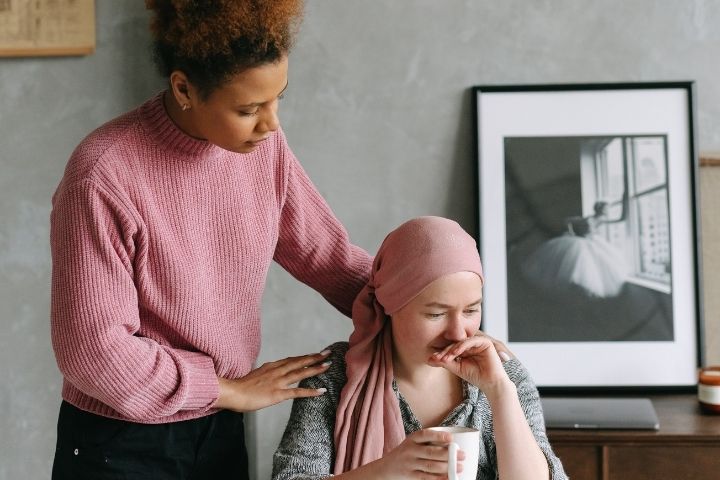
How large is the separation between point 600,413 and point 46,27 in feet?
5.88

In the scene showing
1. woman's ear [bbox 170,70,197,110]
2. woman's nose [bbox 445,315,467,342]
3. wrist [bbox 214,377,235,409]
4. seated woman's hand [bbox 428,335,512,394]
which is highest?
woman's ear [bbox 170,70,197,110]

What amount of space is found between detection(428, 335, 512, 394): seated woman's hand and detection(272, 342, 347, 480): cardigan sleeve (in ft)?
0.67

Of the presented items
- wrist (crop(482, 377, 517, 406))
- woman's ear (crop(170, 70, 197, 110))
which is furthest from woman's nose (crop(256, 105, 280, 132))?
wrist (crop(482, 377, 517, 406))

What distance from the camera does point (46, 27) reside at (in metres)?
2.58

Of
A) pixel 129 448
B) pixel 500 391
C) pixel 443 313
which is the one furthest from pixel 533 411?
pixel 129 448

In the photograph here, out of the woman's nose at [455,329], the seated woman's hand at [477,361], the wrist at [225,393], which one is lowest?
the wrist at [225,393]

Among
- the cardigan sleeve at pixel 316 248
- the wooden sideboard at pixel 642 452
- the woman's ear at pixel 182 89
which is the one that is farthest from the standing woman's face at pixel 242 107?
the wooden sideboard at pixel 642 452

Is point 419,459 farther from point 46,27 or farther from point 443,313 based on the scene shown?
point 46,27

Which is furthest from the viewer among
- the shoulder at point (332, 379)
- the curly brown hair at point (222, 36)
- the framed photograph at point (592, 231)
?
the framed photograph at point (592, 231)

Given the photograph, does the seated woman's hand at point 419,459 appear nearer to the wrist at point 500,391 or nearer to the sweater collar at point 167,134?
the wrist at point 500,391

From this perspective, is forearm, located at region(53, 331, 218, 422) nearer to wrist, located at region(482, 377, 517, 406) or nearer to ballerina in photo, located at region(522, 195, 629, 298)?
wrist, located at region(482, 377, 517, 406)

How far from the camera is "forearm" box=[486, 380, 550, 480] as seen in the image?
5.01ft

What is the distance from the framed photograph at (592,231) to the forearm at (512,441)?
0.97 metres

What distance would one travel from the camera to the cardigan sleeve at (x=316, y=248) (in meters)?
1.75
